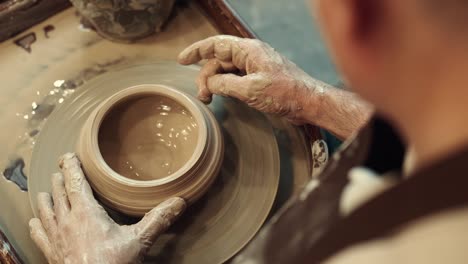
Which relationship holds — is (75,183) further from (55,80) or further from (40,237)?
(55,80)

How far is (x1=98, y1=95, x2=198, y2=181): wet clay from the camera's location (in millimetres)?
1359

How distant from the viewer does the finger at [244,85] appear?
1.28 metres

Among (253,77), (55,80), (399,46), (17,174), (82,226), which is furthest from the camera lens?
(55,80)

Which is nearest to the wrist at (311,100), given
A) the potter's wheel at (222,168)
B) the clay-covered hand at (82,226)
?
the potter's wheel at (222,168)

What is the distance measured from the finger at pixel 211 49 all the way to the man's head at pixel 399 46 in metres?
0.87

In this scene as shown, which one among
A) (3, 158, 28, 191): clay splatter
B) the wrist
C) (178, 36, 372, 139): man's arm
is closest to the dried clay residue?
(3, 158, 28, 191): clay splatter

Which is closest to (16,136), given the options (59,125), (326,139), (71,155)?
(59,125)

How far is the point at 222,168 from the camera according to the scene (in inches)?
53.6

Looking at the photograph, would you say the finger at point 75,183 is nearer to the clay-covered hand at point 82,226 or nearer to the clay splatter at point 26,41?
the clay-covered hand at point 82,226

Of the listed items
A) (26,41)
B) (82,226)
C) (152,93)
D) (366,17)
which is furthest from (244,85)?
(366,17)

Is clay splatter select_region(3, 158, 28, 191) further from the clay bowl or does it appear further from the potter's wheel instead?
the clay bowl

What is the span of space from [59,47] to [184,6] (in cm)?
40

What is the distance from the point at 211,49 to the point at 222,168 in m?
0.31

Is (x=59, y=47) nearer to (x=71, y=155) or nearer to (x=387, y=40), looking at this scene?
(x=71, y=155)
